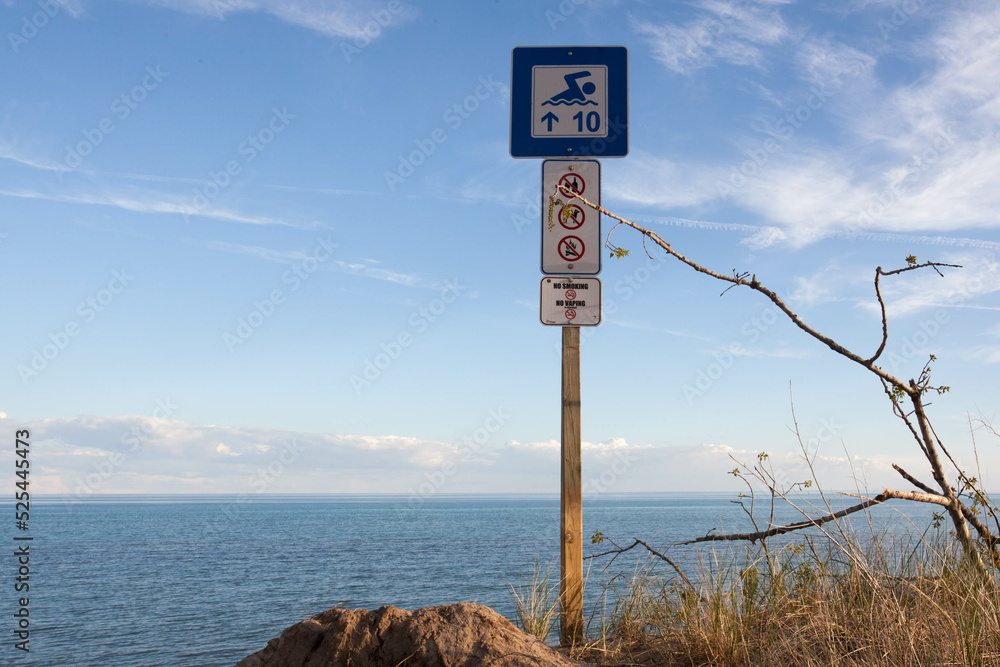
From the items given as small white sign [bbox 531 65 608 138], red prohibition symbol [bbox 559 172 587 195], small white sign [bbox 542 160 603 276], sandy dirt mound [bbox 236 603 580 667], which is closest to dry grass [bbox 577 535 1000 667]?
sandy dirt mound [bbox 236 603 580 667]

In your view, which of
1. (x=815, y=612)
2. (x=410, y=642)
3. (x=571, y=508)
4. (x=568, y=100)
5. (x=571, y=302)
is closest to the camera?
(x=410, y=642)

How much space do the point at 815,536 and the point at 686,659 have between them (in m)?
1.39

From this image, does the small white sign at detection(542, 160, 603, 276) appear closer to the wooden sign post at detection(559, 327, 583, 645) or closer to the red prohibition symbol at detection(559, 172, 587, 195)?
the red prohibition symbol at detection(559, 172, 587, 195)

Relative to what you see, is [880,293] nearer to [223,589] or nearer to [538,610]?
[538,610]

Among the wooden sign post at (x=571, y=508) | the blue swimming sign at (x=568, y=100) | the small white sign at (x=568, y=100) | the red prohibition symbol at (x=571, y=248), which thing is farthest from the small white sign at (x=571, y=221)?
the wooden sign post at (x=571, y=508)

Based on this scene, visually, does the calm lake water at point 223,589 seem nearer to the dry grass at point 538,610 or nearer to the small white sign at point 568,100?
the dry grass at point 538,610

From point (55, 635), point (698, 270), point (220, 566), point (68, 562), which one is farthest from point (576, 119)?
point (68, 562)

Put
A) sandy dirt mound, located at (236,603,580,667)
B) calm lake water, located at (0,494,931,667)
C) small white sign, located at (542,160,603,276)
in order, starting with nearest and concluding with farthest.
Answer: sandy dirt mound, located at (236,603,580,667) → small white sign, located at (542,160,603,276) → calm lake water, located at (0,494,931,667)

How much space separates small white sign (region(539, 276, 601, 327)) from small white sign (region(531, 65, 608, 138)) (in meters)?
1.05

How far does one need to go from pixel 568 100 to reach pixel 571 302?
143 cm

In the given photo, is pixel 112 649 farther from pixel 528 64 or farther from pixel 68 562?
pixel 68 562

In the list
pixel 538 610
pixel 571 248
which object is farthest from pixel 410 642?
pixel 571 248

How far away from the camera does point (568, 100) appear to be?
434 cm

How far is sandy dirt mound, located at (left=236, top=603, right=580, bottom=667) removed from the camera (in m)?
2.84
